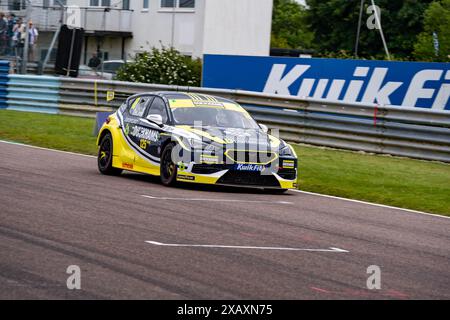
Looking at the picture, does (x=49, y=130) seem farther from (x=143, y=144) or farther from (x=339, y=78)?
(x=143, y=144)

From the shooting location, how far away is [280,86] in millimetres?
25391

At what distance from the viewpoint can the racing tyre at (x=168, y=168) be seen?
15.3m

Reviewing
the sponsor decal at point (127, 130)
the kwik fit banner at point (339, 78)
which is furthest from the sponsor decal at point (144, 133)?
the kwik fit banner at point (339, 78)

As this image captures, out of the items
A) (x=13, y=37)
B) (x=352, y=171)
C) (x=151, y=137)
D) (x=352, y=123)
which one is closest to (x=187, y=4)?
(x=13, y=37)

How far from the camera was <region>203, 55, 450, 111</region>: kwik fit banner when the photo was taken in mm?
21828

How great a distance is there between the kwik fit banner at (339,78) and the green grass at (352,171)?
5.04ft

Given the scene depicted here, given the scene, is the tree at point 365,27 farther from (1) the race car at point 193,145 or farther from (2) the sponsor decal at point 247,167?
(2) the sponsor decal at point 247,167

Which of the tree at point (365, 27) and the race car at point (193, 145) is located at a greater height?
the tree at point (365, 27)

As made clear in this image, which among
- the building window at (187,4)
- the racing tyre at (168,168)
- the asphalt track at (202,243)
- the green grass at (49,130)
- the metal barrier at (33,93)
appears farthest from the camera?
the building window at (187,4)

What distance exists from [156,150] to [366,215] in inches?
150

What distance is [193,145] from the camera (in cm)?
1524

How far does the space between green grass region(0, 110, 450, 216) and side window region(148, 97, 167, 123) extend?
8.23ft

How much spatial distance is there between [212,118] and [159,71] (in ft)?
53.9

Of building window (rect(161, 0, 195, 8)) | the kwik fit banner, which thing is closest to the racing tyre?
A: the kwik fit banner
